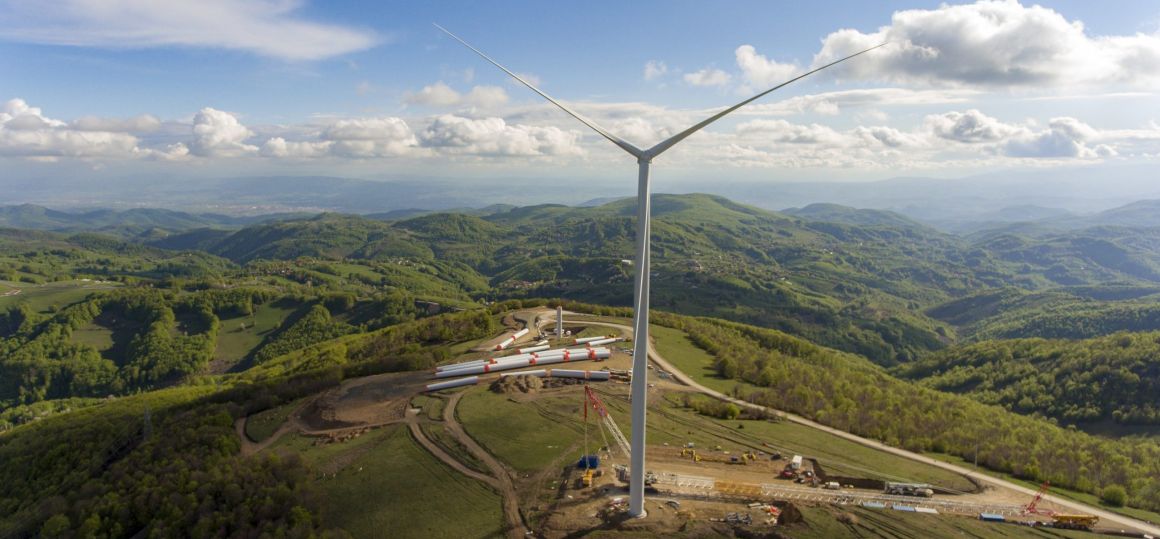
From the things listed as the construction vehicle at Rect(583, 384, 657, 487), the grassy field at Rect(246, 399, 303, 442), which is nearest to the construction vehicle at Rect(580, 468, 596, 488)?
the construction vehicle at Rect(583, 384, 657, 487)

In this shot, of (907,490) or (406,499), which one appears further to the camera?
(907,490)

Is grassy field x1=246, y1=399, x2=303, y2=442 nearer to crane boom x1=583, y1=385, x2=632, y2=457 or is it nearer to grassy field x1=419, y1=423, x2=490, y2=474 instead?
grassy field x1=419, y1=423, x2=490, y2=474

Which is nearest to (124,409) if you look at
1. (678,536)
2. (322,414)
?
(322,414)

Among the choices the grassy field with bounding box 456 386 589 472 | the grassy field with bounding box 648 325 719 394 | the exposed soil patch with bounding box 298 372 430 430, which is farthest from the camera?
the grassy field with bounding box 648 325 719 394

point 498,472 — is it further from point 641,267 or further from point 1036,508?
point 1036,508

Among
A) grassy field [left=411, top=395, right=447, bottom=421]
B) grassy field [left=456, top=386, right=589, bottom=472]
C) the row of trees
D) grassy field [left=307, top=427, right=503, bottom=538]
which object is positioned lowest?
A: the row of trees

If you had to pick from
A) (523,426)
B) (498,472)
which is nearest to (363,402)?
(523,426)

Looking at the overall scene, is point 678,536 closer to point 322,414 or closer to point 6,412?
point 322,414
